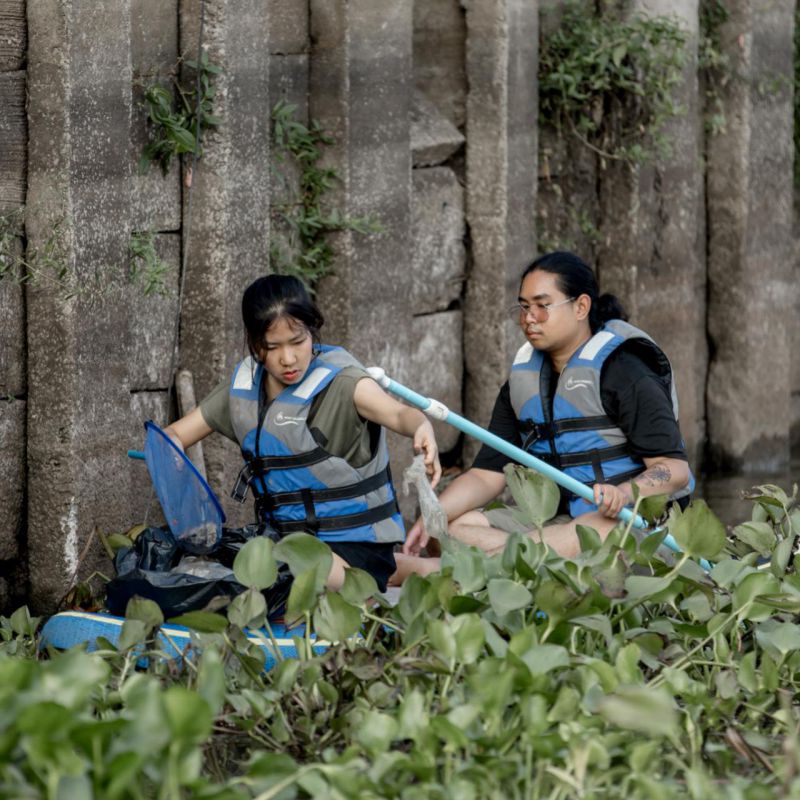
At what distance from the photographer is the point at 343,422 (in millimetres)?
4801

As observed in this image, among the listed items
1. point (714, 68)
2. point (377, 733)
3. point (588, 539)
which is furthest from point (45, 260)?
point (714, 68)

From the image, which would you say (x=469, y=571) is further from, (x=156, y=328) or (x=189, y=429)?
(x=156, y=328)

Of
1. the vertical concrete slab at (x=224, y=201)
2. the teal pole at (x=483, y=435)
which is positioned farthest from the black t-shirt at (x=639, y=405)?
the vertical concrete slab at (x=224, y=201)

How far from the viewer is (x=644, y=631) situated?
11.4ft

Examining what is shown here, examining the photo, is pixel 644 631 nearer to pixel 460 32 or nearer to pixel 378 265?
pixel 378 265

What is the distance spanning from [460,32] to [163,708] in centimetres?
509

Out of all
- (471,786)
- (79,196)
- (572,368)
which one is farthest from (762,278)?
(471,786)

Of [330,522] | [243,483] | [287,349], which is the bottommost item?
[330,522]

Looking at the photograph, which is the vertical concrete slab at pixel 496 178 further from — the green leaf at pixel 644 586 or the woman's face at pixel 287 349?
the green leaf at pixel 644 586

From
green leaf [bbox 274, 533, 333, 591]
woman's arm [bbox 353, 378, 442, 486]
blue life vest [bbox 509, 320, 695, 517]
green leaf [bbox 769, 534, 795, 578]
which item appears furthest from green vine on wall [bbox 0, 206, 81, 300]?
green leaf [bbox 769, 534, 795, 578]

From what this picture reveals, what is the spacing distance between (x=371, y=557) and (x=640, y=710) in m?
2.17

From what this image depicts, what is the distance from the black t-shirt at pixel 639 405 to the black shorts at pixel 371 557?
730 mm

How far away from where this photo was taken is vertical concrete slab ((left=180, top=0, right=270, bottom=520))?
18.5ft

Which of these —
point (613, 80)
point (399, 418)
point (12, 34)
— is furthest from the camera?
point (613, 80)
